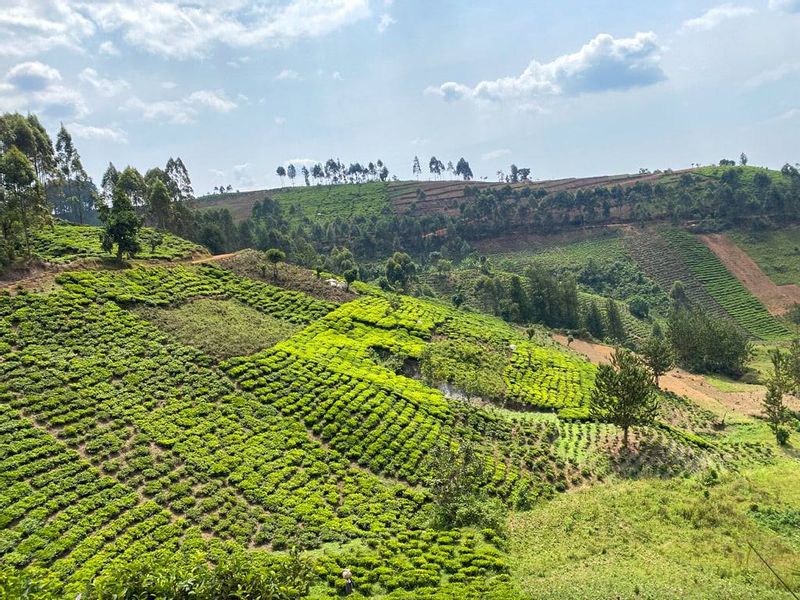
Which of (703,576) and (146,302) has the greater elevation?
(146,302)

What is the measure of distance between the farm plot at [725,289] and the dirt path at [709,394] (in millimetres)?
37969

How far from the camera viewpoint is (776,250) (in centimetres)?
12381

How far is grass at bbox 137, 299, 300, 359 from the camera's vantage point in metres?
46.9

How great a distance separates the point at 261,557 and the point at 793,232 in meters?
158

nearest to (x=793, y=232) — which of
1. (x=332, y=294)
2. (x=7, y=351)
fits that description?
(x=332, y=294)

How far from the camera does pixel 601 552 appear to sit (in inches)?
927

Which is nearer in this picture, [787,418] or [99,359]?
[99,359]

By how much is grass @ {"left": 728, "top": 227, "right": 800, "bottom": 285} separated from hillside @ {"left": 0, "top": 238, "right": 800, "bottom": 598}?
80.7 meters

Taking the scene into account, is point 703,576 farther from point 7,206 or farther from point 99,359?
point 7,206

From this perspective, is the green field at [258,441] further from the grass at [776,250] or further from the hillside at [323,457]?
the grass at [776,250]

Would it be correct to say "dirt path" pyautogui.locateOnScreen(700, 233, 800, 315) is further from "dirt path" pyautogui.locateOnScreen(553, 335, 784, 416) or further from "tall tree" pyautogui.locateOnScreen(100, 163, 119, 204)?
"tall tree" pyautogui.locateOnScreen(100, 163, 119, 204)

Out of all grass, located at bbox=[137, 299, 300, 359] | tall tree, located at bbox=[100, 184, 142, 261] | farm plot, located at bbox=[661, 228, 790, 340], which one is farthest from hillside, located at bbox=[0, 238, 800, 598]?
farm plot, located at bbox=[661, 228, 790, 340]

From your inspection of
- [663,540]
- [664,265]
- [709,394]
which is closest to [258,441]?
[663,540]

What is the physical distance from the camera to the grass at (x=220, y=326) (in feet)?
154
